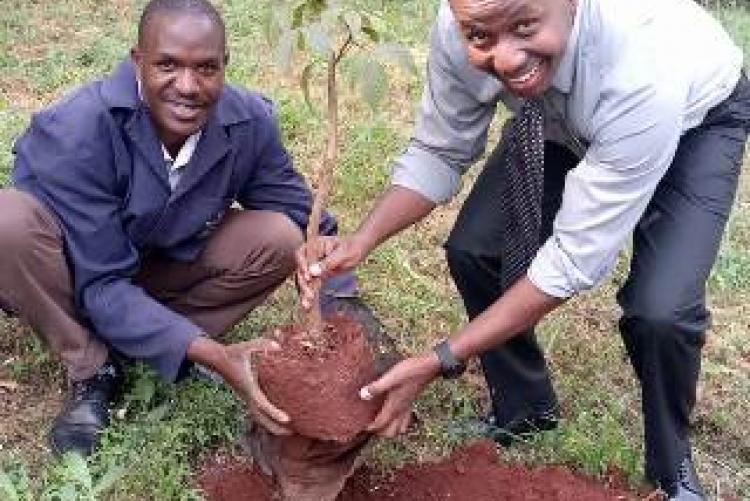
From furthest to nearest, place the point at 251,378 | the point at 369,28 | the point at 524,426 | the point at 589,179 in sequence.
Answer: the point at 524,426 → the point at 251,378 → the point at 589,179 → the point at 369,28

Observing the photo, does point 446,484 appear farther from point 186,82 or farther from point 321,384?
point 186,82

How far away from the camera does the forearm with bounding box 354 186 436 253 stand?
2.78 metres

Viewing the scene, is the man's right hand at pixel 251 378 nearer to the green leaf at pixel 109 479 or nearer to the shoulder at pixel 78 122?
the green leaf at pixel 109 479

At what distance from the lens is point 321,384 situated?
245 cm

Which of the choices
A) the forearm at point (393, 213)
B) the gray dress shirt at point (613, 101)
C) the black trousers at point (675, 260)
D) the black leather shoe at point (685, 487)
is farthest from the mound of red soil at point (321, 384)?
the black leather shoe at point (685, 487)

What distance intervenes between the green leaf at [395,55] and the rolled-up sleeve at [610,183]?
46 cm

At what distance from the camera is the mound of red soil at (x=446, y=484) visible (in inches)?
116

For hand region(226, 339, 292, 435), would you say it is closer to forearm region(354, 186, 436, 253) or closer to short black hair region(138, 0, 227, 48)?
forearm region(354, 186, 436, 253)

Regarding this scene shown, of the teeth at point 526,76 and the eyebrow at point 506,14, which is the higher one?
the eyebrow at point 506,14

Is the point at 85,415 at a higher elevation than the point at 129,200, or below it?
below

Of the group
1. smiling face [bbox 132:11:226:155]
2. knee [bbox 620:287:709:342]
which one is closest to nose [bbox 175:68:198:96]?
smiling face [bbox 132:11:226:155]

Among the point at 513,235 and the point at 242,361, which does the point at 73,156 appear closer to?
the point at 242,361

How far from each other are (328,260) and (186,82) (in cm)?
59

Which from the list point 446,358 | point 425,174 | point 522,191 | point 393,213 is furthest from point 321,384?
point 522,191
